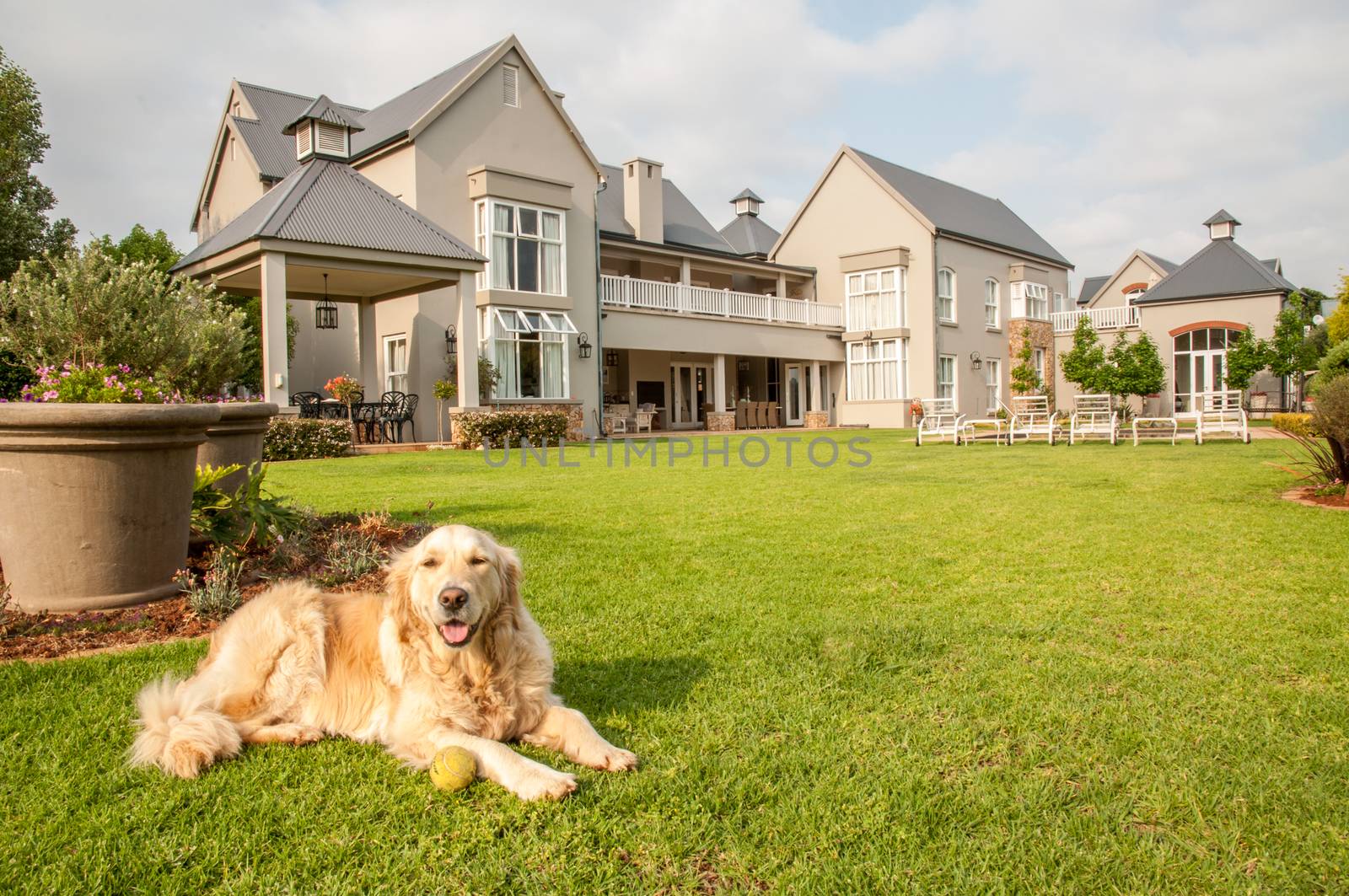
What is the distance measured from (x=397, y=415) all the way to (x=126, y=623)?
48.5 feet

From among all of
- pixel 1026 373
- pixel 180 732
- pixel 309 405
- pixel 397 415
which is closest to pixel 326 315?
pixel 309 405

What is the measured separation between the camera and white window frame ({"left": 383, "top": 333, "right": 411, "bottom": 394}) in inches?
789

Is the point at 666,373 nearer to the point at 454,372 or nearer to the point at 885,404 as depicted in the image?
the point at 885,404

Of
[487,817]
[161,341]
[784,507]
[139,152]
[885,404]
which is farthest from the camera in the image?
[885,404]

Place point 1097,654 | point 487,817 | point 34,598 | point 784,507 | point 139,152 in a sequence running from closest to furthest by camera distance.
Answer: point 487,817, point 1097,654, point 34,598, point 784,507, point 139,152

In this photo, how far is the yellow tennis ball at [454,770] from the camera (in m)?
2.48

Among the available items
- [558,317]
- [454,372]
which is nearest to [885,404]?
[558,317]

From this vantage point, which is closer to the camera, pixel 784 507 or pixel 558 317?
pixel 784 507

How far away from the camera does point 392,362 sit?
819 inches

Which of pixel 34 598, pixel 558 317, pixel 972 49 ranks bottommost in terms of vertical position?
pixel 34 598

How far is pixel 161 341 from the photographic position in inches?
523

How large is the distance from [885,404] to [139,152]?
86.5ft

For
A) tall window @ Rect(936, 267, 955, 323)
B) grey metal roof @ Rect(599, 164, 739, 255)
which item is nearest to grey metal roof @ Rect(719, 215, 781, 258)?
grey metal roof @ Rect(599, 164, 739, 255)

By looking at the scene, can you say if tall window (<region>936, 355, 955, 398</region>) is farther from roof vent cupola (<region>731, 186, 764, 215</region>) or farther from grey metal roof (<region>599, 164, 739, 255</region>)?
roof vent cupola (<region>731, 186, 764, 215</region>)
